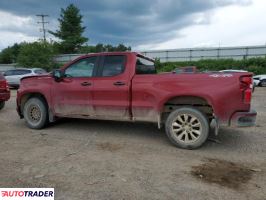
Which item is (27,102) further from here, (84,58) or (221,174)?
(221,174)

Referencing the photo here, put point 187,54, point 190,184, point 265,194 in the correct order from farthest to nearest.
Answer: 1. point 187,54
2. point 190,184
3. point 265,194

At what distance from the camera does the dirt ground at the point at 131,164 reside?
3.47 m

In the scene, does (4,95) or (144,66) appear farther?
(4,95)

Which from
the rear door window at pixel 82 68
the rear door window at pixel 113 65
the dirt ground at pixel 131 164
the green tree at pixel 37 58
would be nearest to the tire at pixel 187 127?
the dirt ground at pixel 131 164

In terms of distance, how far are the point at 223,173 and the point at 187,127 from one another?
1299mm

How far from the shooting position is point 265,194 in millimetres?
3391

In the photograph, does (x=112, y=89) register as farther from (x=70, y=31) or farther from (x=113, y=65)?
(x=70, y=31)

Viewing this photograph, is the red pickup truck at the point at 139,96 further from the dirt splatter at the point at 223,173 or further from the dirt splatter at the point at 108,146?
the dirt splatter at the point at 223,173

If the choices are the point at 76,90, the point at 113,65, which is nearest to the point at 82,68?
the point at 76,90

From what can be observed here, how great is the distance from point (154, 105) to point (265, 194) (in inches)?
101

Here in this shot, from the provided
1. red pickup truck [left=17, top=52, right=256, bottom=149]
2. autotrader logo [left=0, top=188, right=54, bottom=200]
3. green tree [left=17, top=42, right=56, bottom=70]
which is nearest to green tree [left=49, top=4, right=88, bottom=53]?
green tree [left=17, top=42, right=56, bottom=70]

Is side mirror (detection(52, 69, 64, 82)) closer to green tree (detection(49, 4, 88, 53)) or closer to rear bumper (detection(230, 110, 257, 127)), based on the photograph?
rear bumper (detection(230, 110, 257, 127))

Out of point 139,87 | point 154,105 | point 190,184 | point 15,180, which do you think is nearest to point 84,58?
point 139,87

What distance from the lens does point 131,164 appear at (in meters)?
4.34
